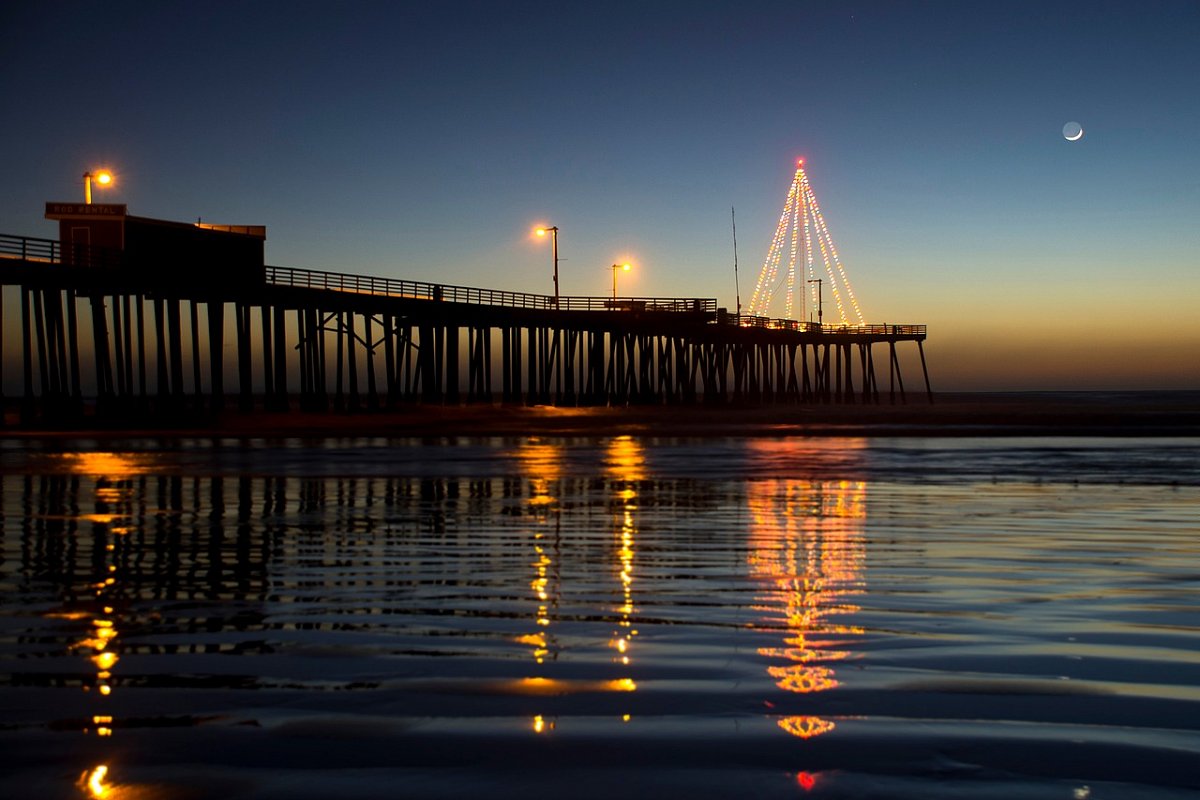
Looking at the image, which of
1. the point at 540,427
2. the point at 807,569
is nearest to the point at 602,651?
the point at 807,569

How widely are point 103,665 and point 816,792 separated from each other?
2.87 metres

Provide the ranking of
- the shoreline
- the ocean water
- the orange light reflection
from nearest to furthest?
the ocean water < the orange light reflection < the shoreline

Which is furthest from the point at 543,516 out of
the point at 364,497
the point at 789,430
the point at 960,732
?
the point at 789,430

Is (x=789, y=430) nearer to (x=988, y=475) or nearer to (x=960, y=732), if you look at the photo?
(x=988, y=475)

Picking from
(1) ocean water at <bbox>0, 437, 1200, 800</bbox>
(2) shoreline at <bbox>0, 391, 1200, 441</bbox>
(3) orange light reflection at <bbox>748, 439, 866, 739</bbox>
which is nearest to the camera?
(1) ocean water at <bbox>0, 437, 1200, 800</bbox>

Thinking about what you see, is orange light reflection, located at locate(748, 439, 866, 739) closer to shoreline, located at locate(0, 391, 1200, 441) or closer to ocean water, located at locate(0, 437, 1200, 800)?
ocean water, located at locate(0, 437, 1200, 800)

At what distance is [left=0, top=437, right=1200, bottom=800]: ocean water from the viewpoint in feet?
10.6

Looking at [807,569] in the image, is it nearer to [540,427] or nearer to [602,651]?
[602,651]

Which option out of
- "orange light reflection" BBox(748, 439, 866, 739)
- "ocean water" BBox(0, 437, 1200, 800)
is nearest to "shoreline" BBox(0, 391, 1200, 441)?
"orange light reflection" BBox(748, 439, 866, 739)

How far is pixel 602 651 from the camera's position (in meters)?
4.83

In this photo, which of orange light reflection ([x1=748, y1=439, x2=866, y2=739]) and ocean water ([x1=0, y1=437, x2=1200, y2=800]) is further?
orange light reflection ([x1=748, y1=439, x2=866, y2=739])

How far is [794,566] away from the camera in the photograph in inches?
297

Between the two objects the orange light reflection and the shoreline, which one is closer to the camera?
the orange light reflection

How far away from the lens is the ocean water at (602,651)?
10.6 ft
